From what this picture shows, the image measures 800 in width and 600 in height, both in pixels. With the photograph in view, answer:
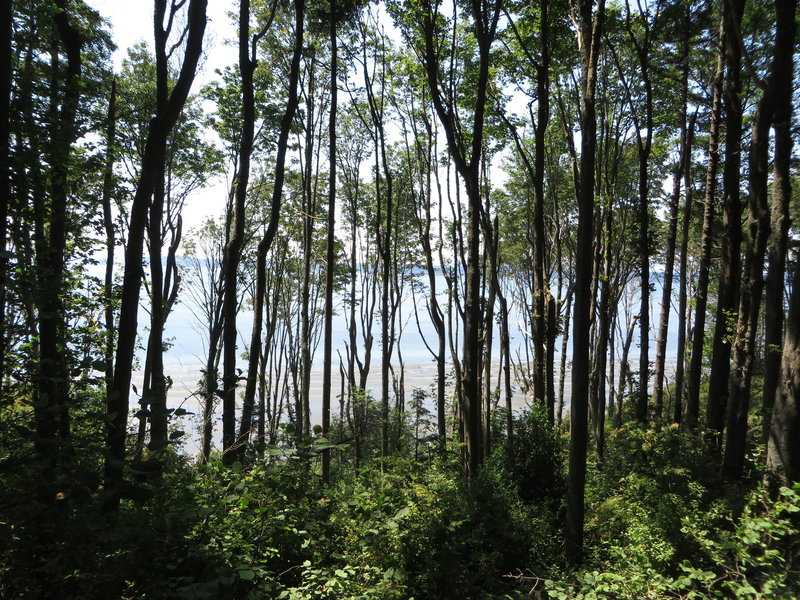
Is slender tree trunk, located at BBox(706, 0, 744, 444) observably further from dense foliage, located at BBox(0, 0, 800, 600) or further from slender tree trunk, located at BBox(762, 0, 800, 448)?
slender tree trunk, located at BBox(762, 0, 800, 448)

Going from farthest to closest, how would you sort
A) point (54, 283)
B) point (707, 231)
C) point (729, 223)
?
point (707, 231)
point (729, 223)
point (54, 283)

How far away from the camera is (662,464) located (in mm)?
6516

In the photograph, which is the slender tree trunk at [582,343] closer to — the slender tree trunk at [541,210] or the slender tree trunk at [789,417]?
the slender tree trunk at [789,417]

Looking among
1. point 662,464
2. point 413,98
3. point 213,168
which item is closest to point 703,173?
point 413,98

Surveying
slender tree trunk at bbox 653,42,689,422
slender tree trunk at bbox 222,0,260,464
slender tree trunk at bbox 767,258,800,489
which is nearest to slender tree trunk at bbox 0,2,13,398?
slender tree trunk at bbox 222,0,260,464

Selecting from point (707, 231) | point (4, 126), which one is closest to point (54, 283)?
point (4, 126)

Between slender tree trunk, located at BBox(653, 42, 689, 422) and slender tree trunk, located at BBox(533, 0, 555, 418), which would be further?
slender tree trunk, located at BBox(653, 42, 689, 422)

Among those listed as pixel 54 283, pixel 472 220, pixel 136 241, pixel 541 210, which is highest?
pixel 541 210

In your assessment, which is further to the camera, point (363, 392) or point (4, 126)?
point (363, 392)

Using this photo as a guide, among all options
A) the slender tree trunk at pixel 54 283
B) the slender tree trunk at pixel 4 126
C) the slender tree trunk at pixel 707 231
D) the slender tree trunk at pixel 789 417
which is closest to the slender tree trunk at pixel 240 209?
the slender tree trunk at pixel 54 283

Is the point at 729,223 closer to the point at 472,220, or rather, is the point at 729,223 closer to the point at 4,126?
the point at 472,220

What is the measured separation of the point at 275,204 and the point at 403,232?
11.4 m

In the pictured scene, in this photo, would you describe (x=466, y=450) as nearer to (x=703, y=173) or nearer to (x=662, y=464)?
(x=662, y=464)

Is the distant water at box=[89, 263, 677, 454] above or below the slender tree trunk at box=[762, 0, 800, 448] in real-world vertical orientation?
below
